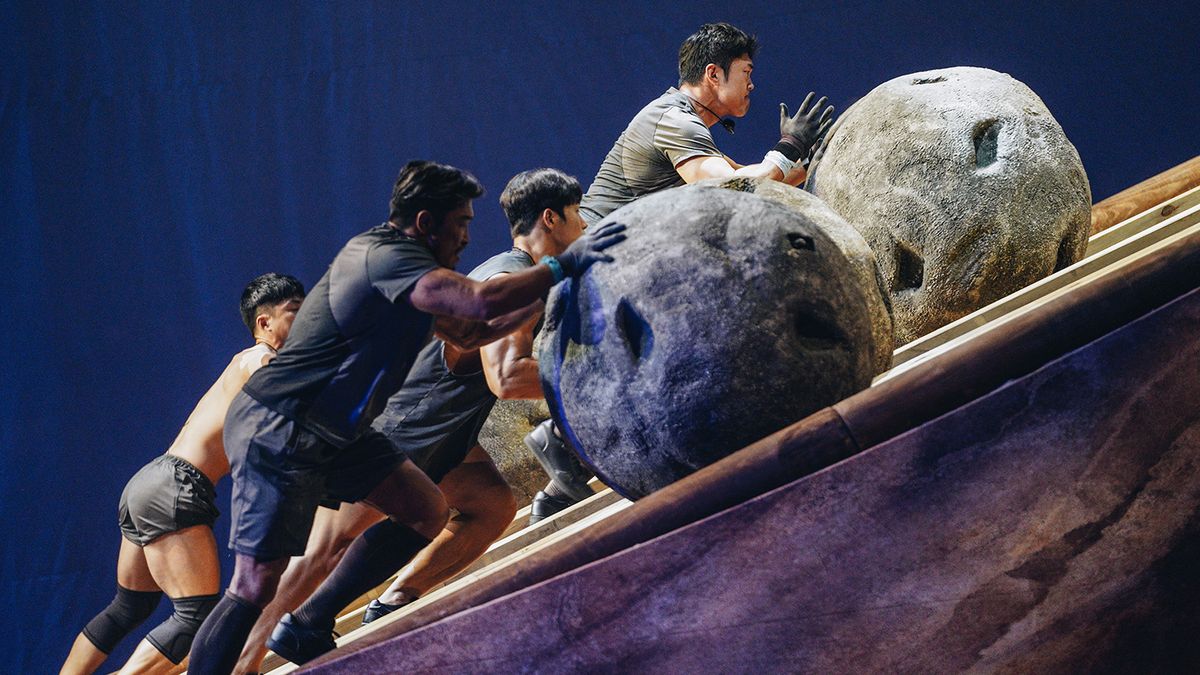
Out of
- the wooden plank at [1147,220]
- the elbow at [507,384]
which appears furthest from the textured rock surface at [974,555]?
the wooden plank at [1147,220]

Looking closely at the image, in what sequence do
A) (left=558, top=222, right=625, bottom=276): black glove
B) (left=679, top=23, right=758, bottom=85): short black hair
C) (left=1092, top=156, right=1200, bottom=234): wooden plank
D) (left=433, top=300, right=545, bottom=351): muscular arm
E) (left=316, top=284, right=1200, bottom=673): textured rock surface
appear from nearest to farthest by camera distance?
1. (left=316, top=284, right=1200, bottom=673): textured rock surface
2. (left=558, top=222, right=625, bottom=276): black glove
3. (left=433, top=300, right=545, bottom=351): muscular arm
4. (left=679, top=23, right=758, bottom=85): short black hair
5. (left=1092, top=156, right=1200, bottom=234): wooden plank

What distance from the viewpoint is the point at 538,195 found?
4.38 m

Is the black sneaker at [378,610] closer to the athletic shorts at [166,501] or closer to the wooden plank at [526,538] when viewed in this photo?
the wooden plank at [526,538]

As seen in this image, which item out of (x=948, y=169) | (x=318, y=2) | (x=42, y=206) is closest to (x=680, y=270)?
(x=948, y=169)

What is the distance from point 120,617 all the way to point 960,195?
4.43 metres

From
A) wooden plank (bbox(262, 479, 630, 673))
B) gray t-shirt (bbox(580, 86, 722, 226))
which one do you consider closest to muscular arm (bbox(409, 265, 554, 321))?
wooden plank (bbox(262, 479, 630, 673))

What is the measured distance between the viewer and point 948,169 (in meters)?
4.94

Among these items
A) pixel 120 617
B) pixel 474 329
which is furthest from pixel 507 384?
pixel 120 617

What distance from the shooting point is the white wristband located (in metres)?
5.21

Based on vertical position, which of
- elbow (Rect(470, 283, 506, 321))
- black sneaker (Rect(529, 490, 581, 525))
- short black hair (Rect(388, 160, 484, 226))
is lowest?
black sneaker (Rect(529, 490, 581, 525))

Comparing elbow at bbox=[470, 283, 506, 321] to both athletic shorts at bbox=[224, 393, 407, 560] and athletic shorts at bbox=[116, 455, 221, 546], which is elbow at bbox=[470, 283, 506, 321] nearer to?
athletic shorts at bbox=[224, 393, 407, 560]

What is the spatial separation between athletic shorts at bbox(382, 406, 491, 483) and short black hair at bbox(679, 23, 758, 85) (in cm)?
222

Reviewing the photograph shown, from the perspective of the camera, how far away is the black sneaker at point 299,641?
3570mm

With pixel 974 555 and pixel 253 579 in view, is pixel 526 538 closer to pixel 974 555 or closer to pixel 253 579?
pixel 253 579
